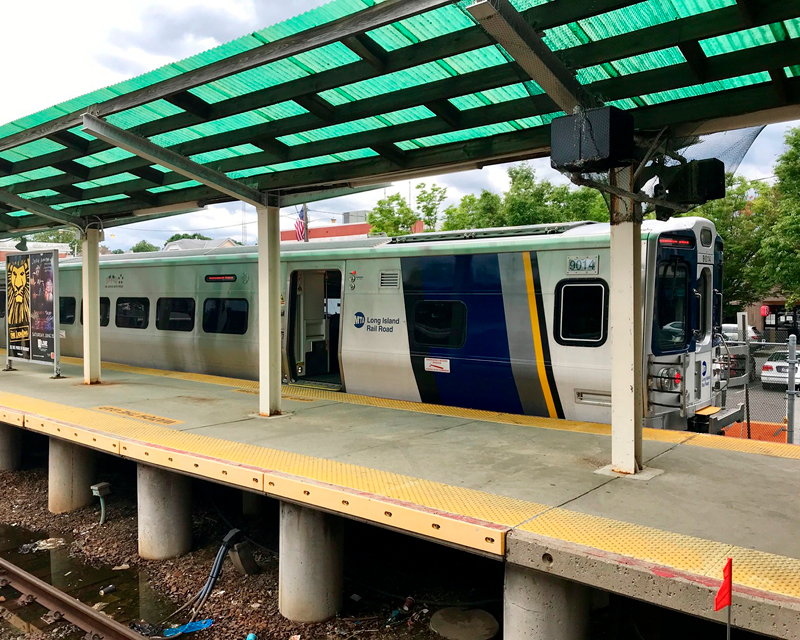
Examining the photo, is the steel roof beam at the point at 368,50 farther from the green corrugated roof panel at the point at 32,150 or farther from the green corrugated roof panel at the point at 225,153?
the green corrugated roof panel at the point at 32,150

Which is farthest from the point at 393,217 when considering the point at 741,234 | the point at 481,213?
the point at 741,234

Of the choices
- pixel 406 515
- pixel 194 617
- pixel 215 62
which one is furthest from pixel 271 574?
pixel 215 62

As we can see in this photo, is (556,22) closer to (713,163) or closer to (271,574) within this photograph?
(713,163)

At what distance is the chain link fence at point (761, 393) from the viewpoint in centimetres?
791

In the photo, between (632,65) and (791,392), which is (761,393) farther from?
(632,65)

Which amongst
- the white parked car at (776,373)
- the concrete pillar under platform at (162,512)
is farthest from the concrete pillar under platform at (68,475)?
the white parked car at (776,373)

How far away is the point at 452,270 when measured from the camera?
811 cm

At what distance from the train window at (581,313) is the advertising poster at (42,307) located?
8269mm

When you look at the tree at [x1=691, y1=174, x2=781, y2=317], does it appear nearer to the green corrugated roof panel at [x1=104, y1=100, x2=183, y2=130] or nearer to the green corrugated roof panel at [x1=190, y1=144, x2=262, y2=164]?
the green corrugated roof panel at [x1=190, y1=144, x2=262, y2=164]

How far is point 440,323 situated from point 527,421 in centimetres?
167

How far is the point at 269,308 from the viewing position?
773 cm

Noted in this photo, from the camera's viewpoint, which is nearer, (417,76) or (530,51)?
(530,51)

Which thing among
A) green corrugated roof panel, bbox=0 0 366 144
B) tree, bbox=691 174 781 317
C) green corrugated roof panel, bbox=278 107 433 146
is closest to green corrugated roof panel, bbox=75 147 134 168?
green corrugated roof panel, bbox=0 0 366 144

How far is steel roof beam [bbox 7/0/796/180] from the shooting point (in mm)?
4086
